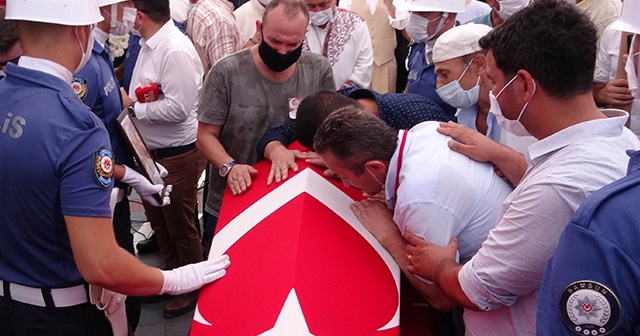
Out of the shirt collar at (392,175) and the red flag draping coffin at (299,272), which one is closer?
the red flag draping coffin at (299,272)

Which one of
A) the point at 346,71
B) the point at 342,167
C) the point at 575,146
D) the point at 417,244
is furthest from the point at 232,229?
the point at 346,71

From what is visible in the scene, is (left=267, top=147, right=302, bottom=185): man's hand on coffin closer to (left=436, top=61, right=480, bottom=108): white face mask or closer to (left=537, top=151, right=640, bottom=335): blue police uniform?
(left=436, top=61, right=480, bottom=108): white face mask

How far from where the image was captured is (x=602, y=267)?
1141 millimetres

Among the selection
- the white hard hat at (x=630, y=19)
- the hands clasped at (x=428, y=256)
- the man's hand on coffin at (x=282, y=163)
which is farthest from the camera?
the man's hand on coffin at (x=282, y=163)

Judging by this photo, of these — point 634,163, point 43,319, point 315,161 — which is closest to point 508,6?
point 315,161

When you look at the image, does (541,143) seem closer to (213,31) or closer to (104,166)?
(104,166)

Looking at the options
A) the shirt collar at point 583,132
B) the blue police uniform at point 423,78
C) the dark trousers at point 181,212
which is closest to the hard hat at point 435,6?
the blue police uniform at point 423,78

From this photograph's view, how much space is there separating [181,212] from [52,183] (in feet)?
6.49

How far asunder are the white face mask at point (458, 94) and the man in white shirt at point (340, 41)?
4.11ft

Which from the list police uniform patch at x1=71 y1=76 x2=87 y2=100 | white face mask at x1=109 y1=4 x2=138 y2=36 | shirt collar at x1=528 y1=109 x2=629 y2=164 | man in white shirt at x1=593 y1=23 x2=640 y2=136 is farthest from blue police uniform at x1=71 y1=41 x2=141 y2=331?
man in white shirt at x1=593 y1=23 x2=640 y2=136

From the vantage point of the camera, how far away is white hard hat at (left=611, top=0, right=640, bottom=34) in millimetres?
1597

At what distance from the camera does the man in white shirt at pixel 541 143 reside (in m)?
1.54

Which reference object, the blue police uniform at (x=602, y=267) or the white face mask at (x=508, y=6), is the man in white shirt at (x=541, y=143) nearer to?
the blue police uniform at (x=602, y=267)

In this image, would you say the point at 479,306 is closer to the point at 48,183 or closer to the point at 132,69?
the point at 48,183
